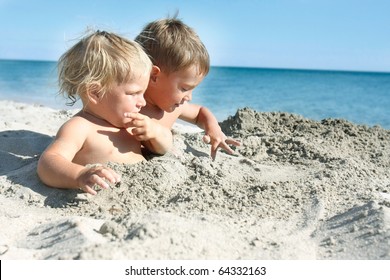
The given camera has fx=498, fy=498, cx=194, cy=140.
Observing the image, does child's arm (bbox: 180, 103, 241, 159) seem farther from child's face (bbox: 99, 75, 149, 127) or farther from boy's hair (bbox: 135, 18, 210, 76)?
child's face (bbox: 99, 75, 149, 127)

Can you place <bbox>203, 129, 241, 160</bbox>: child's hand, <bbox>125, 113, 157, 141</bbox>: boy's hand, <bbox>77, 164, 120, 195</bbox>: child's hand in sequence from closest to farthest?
<bbox>77, 164, 120, 195</bbox>: child's hand < <bbox>125, 113, 157, 141</bbox>: boy's hand < <bbox>203, 129, 241, 160</bbox>: child's hand

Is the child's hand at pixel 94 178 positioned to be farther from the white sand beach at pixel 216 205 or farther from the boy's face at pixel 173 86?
the boy's face at pixel 173 86

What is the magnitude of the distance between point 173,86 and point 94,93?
55 centimetres

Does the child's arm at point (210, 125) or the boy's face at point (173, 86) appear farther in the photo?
the child's arm at point (210, 125)

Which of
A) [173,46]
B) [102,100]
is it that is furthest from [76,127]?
[173,46]

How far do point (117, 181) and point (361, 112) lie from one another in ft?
34.0

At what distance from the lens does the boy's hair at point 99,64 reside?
2.85 m

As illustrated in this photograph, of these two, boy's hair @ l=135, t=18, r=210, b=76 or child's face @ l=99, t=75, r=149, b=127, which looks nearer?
child's face @ l=99, t=75, r=149, b=127

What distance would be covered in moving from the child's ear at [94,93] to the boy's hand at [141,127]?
0.66ft

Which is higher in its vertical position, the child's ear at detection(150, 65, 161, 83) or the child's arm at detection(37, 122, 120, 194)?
the child's ear at detection(150, 65, 161, 83)

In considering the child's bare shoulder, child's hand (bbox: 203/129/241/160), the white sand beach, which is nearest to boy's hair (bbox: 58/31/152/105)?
the child's bare shoulder

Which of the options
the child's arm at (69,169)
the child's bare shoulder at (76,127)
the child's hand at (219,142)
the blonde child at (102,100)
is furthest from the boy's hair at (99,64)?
the child's hand at (219,142)

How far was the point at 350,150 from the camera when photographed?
3924mm

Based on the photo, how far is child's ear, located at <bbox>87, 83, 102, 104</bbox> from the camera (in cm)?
288
